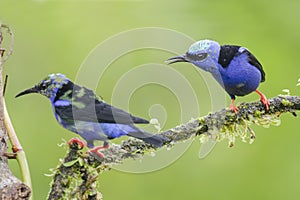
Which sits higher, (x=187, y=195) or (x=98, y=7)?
(x=98, y=7)

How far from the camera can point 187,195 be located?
398 centimetres

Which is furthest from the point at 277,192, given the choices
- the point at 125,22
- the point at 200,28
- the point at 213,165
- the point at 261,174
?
the point at 125,22

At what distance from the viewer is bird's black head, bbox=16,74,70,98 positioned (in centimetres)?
162

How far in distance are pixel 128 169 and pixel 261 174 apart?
2.50 meters

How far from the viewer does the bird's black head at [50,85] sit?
1.62 m

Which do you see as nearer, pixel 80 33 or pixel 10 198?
pixel 10 198

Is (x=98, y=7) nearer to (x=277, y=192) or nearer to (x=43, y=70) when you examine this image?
(x=43, y=70)

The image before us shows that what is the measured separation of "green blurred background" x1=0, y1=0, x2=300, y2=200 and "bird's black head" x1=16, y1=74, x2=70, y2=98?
195 cm

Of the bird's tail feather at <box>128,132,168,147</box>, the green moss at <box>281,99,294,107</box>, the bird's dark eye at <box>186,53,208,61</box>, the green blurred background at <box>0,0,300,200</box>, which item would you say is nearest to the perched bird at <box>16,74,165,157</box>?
the bird's tail feather at <box>128,132,168,147</box>

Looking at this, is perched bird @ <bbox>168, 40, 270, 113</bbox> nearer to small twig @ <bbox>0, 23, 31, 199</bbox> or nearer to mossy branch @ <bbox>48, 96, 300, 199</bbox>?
mossy branch @ <bbox>48, 96, 300, 199</bbox>

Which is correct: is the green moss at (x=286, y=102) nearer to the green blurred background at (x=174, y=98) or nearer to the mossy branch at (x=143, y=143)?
the mossy branch at (x=143, y=143)

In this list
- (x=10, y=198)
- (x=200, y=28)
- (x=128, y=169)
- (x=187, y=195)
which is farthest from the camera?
(x=200, y=28)

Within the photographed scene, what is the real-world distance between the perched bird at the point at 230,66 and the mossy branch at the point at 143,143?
0.11 m

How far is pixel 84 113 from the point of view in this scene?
5.22 feet
